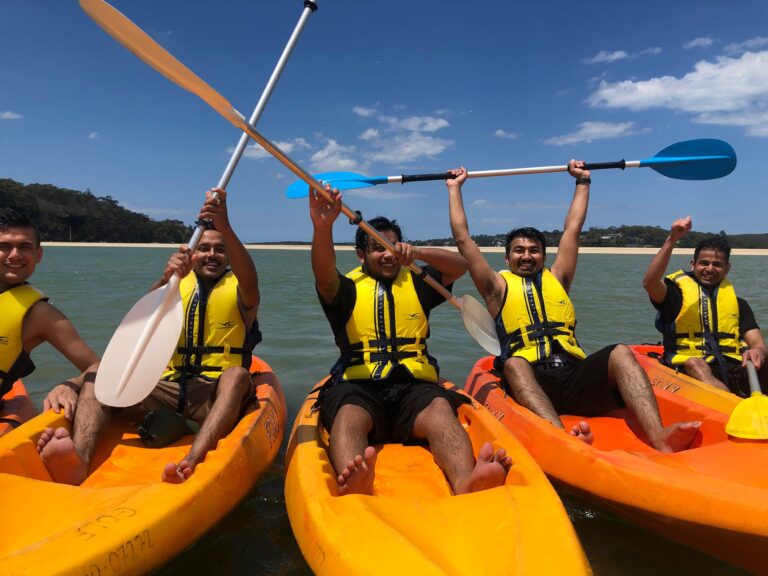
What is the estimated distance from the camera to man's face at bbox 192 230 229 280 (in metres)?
3.27

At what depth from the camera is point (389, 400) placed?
2.93 metres

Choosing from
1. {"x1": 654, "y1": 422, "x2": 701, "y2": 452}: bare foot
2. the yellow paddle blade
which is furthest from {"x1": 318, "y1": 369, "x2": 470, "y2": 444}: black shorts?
the yellow paddle blade

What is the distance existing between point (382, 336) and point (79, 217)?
236ft

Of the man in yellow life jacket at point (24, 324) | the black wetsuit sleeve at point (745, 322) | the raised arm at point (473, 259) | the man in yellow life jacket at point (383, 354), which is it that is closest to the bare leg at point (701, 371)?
the black wetsuit sleeve at point (745, 322)

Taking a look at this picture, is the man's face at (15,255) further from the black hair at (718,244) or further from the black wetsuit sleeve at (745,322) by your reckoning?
the black wetsuit sleeve at (745,322)

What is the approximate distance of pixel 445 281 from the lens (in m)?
3.46

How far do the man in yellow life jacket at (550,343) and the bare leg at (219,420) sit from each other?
1678 millimetres

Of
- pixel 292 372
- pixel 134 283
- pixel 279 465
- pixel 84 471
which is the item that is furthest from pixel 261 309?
pixel 84 471

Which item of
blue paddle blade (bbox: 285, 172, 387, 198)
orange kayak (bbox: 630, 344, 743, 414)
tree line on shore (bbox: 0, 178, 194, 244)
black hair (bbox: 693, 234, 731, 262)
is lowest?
orange kayak (bbox: 630, 344, 743, 414)

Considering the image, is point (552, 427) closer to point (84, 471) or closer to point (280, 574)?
point (280, 574)

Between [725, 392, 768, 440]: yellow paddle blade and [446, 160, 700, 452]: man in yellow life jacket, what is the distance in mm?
230

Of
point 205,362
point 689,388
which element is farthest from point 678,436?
point 205,362

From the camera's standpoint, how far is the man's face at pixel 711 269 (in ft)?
13.7

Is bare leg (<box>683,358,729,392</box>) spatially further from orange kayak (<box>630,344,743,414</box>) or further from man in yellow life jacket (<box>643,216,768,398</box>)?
orange kayak (<box>630,344,743,414</box>)
